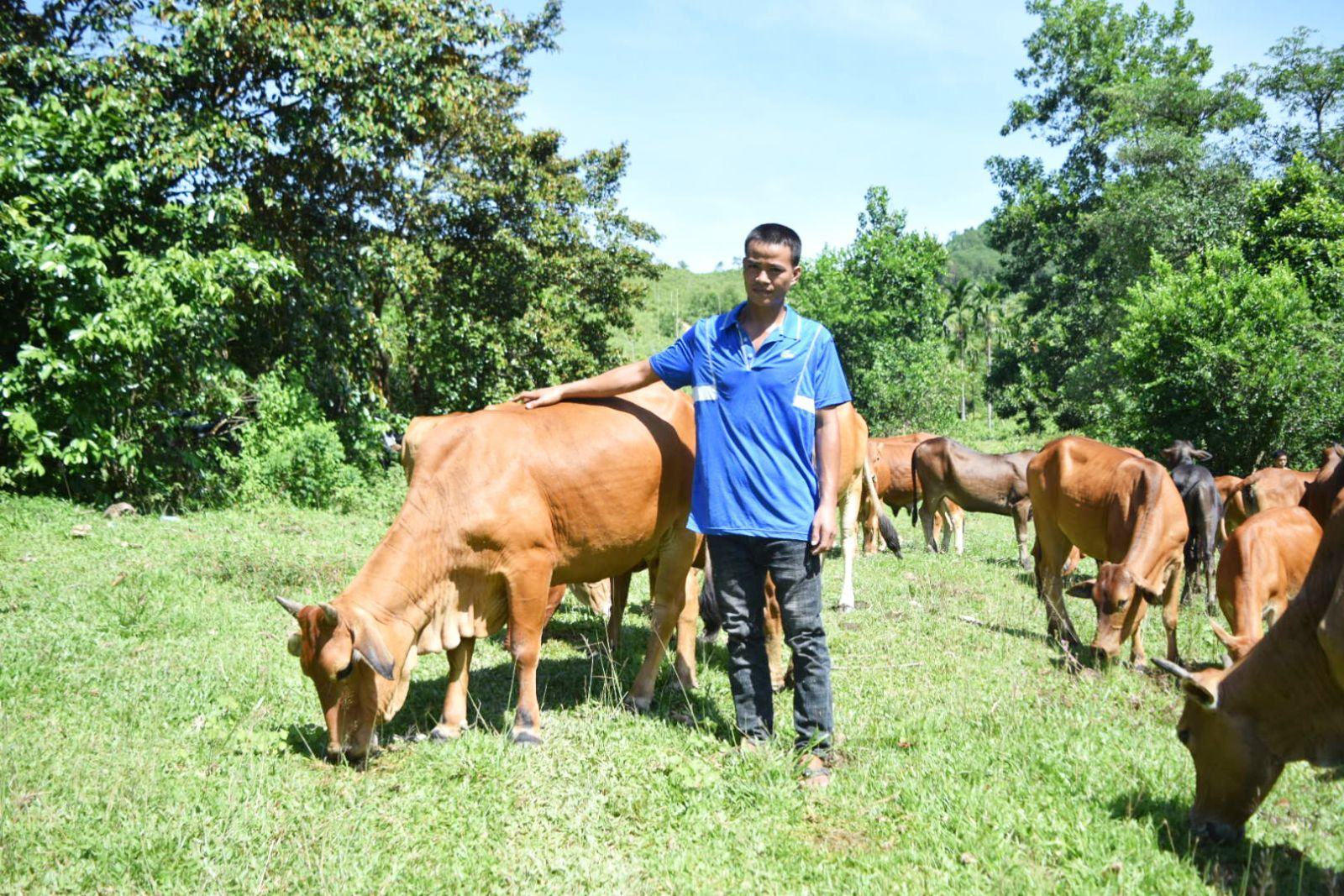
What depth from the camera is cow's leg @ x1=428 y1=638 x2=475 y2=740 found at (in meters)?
5.40

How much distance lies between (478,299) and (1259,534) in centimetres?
1604

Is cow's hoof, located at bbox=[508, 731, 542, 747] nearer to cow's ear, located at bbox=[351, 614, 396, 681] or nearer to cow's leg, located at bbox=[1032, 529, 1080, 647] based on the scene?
cow's ear, located at bbox=[351, 614, 396, 681]

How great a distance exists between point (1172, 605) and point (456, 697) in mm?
6218

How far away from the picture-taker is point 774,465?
15.6ft

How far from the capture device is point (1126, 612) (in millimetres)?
7336

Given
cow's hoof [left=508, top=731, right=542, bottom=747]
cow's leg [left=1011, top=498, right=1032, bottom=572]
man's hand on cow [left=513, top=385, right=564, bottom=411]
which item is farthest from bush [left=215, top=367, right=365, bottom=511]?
cow's leg [left=1011, top=498, right=1032, bottom=572]

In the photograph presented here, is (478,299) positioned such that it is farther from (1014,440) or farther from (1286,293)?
(1014,440)

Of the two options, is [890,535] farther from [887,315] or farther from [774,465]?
[887,315]

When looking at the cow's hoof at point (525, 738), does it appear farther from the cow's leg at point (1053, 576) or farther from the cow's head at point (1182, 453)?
the cow's head at point (1182, 453)

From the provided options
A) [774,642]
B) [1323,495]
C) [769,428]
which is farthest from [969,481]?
[769,428]

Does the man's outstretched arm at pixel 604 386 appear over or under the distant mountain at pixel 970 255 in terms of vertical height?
under

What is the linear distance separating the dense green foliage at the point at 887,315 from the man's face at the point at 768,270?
33.8 metres

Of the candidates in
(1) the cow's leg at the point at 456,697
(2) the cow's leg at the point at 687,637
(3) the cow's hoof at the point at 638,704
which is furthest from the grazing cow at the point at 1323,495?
(1) the cow's leg at the point at 456,697

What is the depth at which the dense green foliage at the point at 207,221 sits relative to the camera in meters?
11.3
